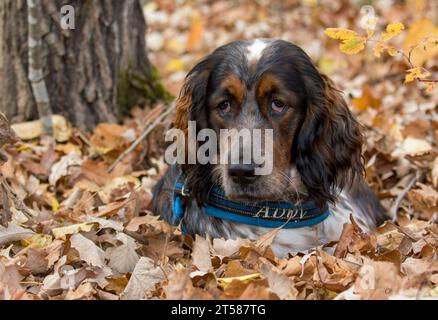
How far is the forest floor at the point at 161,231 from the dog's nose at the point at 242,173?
1.19 ft

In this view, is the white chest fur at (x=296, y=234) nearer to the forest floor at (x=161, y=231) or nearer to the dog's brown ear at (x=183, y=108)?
the forest floor at (x=161, y=231)

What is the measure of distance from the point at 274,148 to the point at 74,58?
103 inches

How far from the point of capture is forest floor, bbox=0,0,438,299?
11.9ft

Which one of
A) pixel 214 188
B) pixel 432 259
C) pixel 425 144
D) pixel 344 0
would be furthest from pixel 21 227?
pixel 344 0

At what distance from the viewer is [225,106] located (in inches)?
189

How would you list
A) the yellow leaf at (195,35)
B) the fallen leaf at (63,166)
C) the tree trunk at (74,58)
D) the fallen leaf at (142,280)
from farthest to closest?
the yellow leaf at (195,35), the tree trunk at (74,58), the fallen leaf at (63,166), the fallen leaf at (142,280)

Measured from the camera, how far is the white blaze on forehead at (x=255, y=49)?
4773 millimetres

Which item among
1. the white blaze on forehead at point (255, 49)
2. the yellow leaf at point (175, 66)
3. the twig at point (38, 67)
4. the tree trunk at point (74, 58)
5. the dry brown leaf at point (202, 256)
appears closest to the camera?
the dry brown leaf at point (202, 256)

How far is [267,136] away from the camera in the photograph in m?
4.60

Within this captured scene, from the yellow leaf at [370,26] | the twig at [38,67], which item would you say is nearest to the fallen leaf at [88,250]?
the yellow leaf at [370,26]

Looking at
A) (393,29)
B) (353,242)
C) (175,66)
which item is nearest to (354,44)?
(393,29)

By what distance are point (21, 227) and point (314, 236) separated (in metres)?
1.89

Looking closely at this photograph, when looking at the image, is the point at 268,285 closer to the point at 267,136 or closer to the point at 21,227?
the point at 267,136

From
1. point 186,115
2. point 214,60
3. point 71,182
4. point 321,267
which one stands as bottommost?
point 71,182
